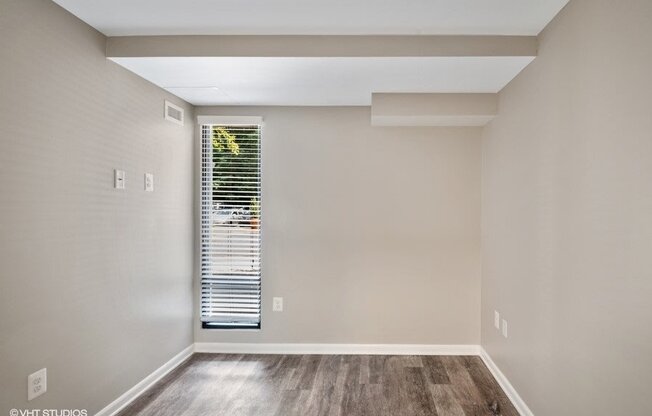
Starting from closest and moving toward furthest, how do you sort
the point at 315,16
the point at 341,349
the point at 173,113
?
1. the point at 315,16
2. the point at 173,113
3. the point at 341,349

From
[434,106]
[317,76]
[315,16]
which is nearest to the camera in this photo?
[315,16]

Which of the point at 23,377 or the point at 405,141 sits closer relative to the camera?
the point at 23,377

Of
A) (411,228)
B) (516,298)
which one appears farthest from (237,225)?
(516,298)

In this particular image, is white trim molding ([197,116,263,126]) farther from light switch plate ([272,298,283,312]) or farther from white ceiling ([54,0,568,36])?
light switch plate ([272,298,283,312])

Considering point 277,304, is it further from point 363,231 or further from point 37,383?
point 37,383

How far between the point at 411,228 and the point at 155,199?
2201 millimetres

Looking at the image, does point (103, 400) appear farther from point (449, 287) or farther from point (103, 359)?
point (449, 287)

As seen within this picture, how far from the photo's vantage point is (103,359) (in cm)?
260

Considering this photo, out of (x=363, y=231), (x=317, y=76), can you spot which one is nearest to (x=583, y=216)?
(x=317, y=76)

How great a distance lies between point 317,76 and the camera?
9.72ft

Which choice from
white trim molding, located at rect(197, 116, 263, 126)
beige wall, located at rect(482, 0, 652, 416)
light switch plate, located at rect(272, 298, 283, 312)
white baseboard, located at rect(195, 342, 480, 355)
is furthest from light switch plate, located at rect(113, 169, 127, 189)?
beige wall, located at rect(482, 0, 652, 416)

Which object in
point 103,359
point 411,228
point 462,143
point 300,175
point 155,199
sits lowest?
point 103,359

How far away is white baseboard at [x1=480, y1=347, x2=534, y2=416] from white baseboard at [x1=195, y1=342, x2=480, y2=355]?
0.78ft

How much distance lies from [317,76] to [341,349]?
242 centimetres
